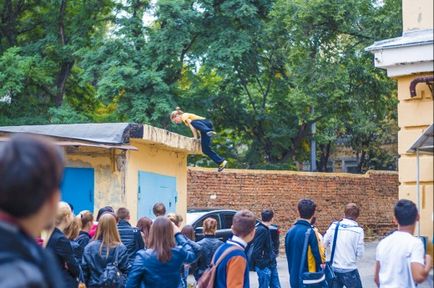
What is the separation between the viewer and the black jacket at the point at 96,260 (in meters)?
9.83

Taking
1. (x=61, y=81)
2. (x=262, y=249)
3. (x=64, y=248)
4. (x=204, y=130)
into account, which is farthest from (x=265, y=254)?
(x=61, y=81)

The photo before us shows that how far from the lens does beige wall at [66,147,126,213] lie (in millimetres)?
16297

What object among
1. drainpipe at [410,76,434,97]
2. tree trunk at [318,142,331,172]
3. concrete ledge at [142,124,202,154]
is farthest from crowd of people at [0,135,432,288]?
tree trunk at [318,142,331,172]

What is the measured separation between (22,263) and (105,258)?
6.87m

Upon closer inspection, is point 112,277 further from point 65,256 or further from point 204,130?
point 204,130

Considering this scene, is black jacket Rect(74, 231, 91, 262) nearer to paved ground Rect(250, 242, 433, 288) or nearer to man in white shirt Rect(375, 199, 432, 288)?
man in white shirt Rect(375, 199, 432, 288)

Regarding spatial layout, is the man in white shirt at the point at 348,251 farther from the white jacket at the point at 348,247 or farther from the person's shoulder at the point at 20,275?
the person's shoulder at the point at 20,275

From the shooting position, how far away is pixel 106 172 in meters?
16.4

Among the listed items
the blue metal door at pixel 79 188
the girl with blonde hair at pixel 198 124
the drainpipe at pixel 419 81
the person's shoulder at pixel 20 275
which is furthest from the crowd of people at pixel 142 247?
the girl with blonde hair at pixel 198 124

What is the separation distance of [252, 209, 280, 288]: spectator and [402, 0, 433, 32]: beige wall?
4.41m

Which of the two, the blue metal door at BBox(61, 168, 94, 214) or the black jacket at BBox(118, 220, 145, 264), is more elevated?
the blue metal door at BBox(61, 168, 94, 214)

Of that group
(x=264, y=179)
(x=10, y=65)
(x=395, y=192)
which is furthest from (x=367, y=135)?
(x=10, y=65)

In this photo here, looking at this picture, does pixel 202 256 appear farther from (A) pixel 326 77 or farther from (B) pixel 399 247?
(A) pixel 326 77

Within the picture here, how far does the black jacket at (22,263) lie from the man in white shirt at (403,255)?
15.5ft
